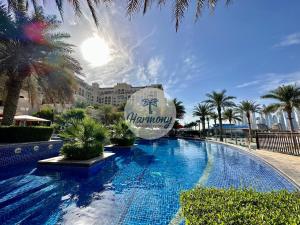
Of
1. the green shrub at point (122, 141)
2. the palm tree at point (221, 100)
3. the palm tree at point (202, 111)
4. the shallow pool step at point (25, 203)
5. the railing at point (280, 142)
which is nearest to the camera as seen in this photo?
the shallow pool step at point (25, 203)

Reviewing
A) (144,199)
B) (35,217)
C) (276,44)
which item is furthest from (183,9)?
(276,44)

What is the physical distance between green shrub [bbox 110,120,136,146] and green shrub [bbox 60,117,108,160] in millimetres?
6584

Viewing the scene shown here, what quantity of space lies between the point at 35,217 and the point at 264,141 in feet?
53.0

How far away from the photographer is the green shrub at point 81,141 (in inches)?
361

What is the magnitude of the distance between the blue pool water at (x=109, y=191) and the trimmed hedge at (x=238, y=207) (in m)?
2.04

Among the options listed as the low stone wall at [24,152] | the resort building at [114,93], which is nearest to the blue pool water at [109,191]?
the low stone wall at [24,152]

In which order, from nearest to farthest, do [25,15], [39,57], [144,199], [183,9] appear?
[183,9], [144,199], [25,15], [39,57]

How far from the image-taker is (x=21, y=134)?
11.0 metres

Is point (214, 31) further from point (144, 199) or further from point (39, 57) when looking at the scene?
point (39, 57)

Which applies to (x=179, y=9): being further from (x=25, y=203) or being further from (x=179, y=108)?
(x=179, y=108)

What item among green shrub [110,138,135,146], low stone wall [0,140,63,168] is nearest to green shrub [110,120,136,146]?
green shrub [110,138,135,146]

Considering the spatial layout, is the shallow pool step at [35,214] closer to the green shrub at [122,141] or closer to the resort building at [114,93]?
the green shrub at [122,141]

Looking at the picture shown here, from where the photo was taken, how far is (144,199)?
5.44 meters

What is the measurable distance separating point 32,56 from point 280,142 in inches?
716
